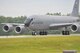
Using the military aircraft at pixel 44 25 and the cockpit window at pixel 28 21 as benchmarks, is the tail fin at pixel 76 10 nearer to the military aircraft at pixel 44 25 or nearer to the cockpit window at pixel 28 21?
the military aircraft at pixel 44 25

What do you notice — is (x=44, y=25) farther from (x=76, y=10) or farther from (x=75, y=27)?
(x=76, y=10)

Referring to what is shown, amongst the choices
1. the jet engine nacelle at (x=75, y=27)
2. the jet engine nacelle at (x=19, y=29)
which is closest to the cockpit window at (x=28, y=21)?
the jet engine nacelle at (x=19, y=29)

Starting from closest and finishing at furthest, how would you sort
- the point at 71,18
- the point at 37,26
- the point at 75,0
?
the point at 37,26 < the point at 71,18 < the point at 75,0

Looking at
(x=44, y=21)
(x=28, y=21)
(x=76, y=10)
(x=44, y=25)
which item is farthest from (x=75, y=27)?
(x=76, y=10)

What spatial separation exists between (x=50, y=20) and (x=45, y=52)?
40.5 metres

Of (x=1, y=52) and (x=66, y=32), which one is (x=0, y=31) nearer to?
(x=66, y=32)

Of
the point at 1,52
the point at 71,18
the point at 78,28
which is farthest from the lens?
the point at 71,18

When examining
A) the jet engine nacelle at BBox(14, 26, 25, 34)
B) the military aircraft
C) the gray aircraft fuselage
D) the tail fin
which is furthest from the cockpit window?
the tail fin

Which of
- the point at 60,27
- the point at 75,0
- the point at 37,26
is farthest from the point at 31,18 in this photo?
the point at 75,0

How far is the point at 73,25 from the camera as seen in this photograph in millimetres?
59219

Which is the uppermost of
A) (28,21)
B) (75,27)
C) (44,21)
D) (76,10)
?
(76,10)

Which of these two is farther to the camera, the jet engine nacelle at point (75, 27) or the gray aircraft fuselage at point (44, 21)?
the gray aircraft fuselage at point (44, 21)

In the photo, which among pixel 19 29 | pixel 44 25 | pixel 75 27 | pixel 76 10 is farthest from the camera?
pixel 76 10

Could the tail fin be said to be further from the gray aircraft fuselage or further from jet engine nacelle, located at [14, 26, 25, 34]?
jet engine nacelle, located at [14, 26, 25, 34]
